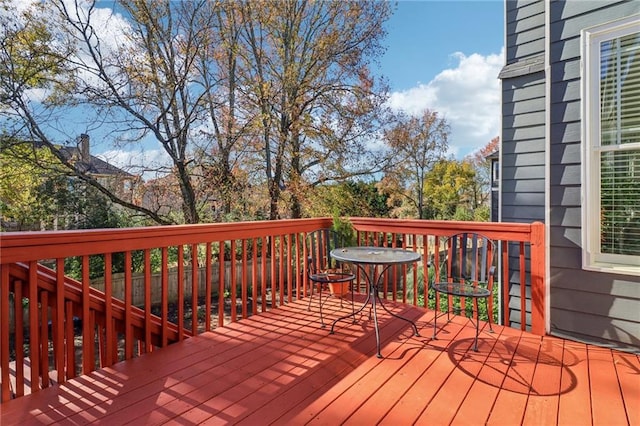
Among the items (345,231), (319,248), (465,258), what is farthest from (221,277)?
(465,258)

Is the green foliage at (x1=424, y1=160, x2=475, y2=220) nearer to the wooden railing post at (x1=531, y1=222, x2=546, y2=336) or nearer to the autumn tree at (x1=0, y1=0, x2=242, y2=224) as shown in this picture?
the autumn tree at (x1=0, y1=0, x2=242, y2=224)

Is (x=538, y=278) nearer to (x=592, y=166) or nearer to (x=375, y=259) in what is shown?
(x=592, y=166)

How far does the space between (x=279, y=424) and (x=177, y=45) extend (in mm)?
7986

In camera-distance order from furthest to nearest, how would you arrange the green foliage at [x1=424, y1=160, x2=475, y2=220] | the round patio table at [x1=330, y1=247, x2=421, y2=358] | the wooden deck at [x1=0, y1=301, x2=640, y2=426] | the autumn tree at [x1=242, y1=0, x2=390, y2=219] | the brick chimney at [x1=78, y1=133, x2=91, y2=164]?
the green foliage at [x1=424, y1=160, x2=475, y2=220], the autumn tree at [x1=242, y1=0, x2=390, y2=219], the brick chimney at [x1=78, y1=133, x2=91, y2=164], the round patio table at [x1=330, y1=247, x2=421, y2=358], the wooden deck at [x1=0, y1=301, x2=640, y2=426]

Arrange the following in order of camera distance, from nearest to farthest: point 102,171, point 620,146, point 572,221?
point 620,146 → point 572,221 → point 102,171

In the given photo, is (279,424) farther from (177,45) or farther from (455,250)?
(177,45)

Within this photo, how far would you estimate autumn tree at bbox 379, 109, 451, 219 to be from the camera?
10.9 meters

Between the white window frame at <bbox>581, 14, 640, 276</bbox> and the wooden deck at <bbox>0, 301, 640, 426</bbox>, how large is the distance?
732 millimetres

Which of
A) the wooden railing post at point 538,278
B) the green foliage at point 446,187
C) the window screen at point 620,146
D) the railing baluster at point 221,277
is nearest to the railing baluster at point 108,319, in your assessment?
the railing baluster at point 221,277

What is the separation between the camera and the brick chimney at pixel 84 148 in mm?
6875

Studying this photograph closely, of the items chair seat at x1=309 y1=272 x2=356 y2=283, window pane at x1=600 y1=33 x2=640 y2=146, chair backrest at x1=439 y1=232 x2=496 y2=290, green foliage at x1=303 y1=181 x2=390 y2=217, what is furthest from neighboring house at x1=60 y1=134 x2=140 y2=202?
window pane at x1=600 y1=33 x2=640 y2=146

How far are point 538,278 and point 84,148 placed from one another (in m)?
8.13

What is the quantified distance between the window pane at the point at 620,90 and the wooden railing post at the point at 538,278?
2.93ft

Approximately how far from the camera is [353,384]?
2090 millimetres
